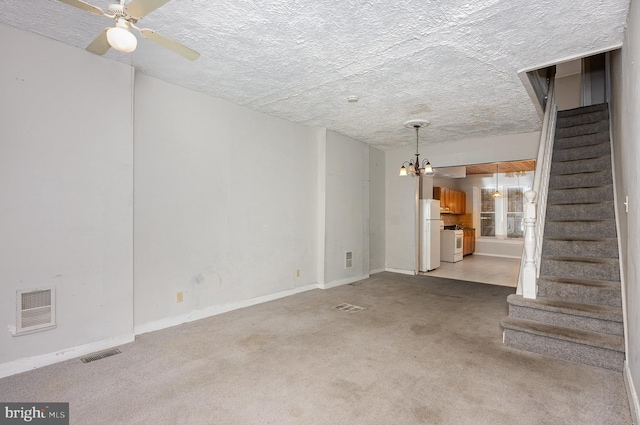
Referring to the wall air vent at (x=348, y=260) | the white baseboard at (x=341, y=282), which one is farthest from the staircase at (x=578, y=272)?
the wall air vent at (x=348, y=260)

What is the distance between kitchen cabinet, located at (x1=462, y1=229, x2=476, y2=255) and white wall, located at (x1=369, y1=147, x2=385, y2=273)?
3.92m

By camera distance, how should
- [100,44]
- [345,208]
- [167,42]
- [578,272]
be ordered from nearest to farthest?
[167,42]
[100,44]
[578,272]
[345,208]

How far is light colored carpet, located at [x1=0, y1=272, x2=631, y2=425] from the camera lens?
2.13 meters

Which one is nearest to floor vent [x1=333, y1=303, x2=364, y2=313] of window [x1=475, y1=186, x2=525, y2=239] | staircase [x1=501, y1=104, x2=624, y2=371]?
staircase [x1=501, y1=104, x2=624, y2=371]

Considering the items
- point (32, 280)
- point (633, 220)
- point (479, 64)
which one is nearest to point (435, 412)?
point (633, 220)

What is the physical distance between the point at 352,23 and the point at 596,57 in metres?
6.87

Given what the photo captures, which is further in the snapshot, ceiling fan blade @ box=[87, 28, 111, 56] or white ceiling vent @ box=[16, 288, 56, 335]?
white ceiling vent @ box=[16, 288, 56, 335]

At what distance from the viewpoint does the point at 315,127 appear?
5.64 meters

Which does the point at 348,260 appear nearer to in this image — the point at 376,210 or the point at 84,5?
the point at 376,210

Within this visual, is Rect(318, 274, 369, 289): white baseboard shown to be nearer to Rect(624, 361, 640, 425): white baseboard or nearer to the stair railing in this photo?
the stair railing

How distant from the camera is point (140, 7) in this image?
5.89 feet

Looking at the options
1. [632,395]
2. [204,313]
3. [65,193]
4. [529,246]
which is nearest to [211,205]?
[204,313]

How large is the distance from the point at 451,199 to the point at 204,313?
877 cm

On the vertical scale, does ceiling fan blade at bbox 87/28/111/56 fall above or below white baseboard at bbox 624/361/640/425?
above
